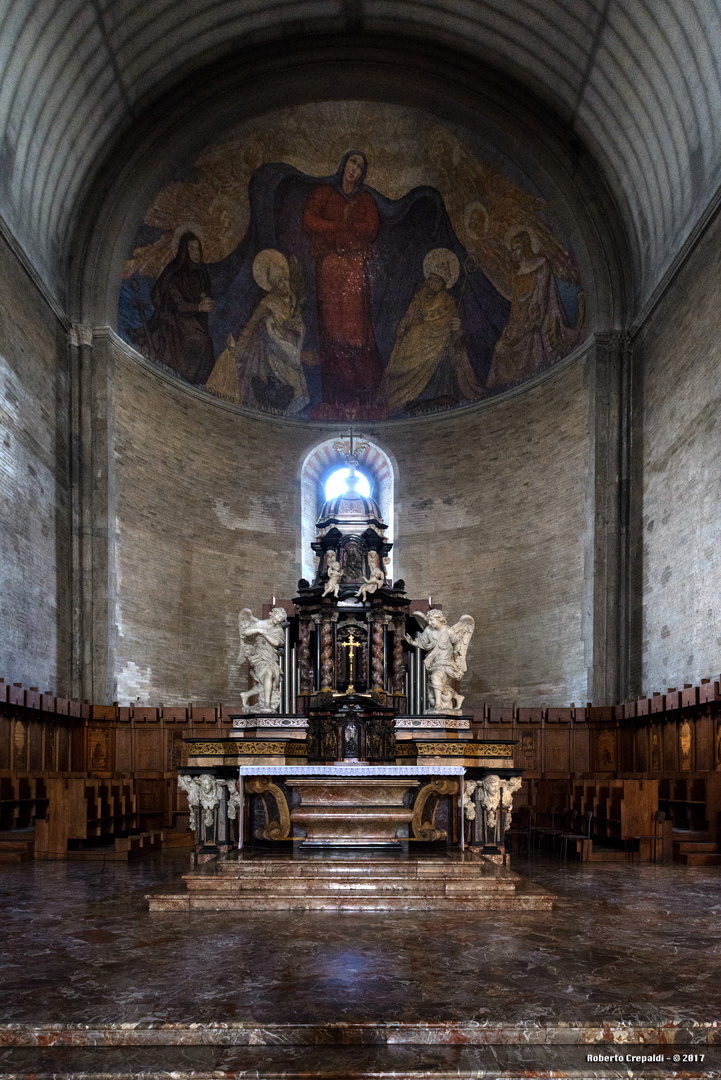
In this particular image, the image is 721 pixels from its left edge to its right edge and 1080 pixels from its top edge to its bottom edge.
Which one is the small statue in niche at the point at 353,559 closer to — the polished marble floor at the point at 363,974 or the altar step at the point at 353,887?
the altar step at the point at 353,887

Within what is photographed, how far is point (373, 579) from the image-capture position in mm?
14750

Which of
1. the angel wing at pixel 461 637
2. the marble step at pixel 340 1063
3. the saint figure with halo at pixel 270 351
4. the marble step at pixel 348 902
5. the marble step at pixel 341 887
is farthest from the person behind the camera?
the saint figure with halo at pixel 270 351

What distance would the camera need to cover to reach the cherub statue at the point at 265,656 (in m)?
12.9

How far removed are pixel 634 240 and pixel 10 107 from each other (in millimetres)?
11652

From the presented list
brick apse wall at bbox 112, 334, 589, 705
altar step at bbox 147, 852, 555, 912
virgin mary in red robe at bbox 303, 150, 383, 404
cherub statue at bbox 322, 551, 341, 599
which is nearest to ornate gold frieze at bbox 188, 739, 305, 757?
altar step at bbox 147, 852, 555, 912

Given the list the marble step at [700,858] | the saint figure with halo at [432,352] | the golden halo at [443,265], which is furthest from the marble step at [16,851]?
the golden halo at [443,265]

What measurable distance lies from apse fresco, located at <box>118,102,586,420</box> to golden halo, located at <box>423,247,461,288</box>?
3 centimetres

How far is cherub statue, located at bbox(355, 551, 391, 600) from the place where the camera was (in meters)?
14.6

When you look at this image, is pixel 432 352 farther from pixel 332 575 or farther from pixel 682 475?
pixel 332 575

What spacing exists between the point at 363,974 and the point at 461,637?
24.2ft

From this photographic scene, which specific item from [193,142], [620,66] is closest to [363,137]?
[193,142]

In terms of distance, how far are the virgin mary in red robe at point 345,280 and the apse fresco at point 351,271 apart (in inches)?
1.3

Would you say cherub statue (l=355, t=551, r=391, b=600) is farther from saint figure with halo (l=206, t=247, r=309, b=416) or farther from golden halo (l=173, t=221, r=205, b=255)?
golden halo (l=173, t=221, r=205, b=255)

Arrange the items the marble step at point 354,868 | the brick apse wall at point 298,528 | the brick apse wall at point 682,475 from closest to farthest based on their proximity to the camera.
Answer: the marble step at point 354,868, the brick apse wall at point 682,475, the brick apse wall at point 298,528
